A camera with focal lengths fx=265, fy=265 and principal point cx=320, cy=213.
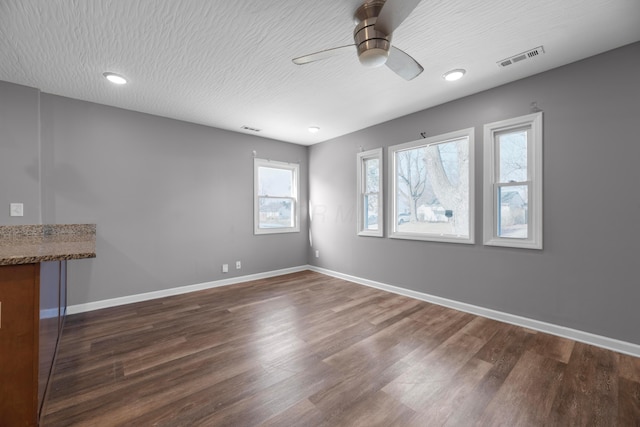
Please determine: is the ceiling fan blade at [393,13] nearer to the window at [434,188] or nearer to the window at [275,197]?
the window at [434,188]

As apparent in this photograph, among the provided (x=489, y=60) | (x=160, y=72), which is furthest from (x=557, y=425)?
(x=160, y=72)

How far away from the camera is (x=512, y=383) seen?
1.91m

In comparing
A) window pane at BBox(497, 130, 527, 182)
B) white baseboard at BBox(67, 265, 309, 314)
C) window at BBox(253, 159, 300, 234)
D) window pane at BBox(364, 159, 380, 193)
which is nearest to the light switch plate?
white baseboard at BBox(67, 265, 309, 314)

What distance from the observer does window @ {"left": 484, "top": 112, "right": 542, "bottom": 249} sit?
2738 millimetres

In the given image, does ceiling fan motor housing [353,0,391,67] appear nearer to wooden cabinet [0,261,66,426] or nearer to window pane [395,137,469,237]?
window pane [395,137,469,237]

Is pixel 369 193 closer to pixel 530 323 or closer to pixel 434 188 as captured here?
pixel 434 188

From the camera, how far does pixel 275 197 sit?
517cm

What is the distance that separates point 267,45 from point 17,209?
3.17 meters

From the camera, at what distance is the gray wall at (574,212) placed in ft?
7.51

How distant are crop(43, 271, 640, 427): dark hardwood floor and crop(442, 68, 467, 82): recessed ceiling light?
263cm

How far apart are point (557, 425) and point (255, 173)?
15.1ft

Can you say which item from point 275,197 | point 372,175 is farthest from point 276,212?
point 372,175

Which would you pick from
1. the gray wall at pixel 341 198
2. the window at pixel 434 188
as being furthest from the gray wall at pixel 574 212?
the window at pixel 434 188

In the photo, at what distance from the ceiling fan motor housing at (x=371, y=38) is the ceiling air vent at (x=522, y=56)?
1456mm
